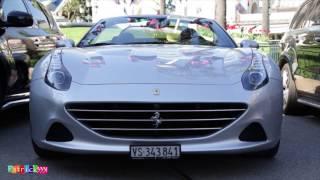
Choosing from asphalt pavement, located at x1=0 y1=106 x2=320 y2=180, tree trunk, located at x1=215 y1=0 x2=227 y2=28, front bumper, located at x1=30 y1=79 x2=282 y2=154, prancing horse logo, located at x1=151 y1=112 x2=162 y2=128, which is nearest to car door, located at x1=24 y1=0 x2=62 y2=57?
asphalt pavement, located at x1=0 y1=106 x2=320 y2=180

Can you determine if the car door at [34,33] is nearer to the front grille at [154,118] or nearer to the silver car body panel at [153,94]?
the silver car body panel at [153,94]

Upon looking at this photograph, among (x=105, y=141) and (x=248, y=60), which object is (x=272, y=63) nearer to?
(x=248, y=60)

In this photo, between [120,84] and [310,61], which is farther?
[310,61]

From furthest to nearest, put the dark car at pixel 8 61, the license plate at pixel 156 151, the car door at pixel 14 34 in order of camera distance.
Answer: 1. the car door at pixel 14 34
2. the dark car at pixel 8 61
3. the license plate at pixel 156 151

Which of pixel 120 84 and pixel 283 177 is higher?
pixel 120 84

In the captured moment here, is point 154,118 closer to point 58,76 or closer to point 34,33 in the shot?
point 58,76

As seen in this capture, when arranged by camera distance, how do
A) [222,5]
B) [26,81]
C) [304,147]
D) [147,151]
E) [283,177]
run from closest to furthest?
[147,151]
[283,177]
[304,147]
[26,81]
[222,5]

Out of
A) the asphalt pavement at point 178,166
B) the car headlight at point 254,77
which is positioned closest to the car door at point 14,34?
the asphalt pavement at point 178,166

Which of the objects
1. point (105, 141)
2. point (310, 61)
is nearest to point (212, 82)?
point (105, 141)

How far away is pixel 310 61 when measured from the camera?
7031mm

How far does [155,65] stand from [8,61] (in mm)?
2203

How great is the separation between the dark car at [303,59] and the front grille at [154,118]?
278 cm

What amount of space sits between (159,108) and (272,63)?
1.18 metres

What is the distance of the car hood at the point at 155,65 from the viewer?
4.48 meters
